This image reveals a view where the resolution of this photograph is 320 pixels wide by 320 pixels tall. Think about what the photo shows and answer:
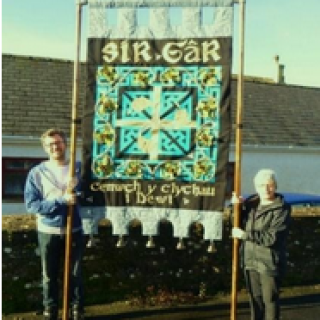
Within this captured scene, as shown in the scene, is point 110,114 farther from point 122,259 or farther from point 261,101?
point 261,101

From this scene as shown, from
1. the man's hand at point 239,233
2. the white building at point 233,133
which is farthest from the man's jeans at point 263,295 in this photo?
the white building at point 233,133

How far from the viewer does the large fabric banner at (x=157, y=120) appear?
568cm

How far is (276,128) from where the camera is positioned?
22.8 meters

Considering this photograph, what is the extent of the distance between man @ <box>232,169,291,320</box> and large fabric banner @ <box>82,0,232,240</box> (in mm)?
396

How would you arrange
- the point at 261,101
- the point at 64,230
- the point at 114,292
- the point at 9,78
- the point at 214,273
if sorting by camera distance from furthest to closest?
1. the point at 261,101
2. the point at 9,78
3. the point at 214,273
4. the point at 114,292
5. the point at 64,230

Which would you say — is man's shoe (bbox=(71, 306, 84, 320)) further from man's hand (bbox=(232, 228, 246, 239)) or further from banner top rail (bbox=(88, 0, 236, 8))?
banner top rail (bbox=(88, 0, 236, 8))

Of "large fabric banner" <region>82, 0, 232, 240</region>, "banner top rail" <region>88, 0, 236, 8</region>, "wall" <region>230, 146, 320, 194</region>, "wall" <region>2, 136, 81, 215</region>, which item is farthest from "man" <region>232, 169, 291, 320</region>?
"wall" <region>230, 146, 320, 194</region>

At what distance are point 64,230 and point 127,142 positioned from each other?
3.46ft

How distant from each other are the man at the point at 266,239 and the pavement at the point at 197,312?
4.40 ft

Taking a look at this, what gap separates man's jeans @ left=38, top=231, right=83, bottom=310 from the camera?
5688mm

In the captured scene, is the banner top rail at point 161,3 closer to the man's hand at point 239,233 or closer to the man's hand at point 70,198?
the man's hand at point 70,198

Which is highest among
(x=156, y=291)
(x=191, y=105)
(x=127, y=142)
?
(x=191, y=105)

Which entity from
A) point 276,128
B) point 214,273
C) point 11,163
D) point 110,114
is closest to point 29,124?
point 11,163

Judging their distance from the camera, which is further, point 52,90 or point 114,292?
point 52,90
